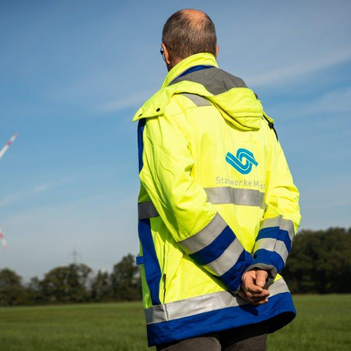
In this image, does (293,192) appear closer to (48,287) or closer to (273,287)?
(273,287)

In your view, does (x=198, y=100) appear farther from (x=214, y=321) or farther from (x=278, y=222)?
(x=214, y=321)

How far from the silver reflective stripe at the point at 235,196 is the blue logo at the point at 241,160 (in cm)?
11

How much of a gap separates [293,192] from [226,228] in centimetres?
76

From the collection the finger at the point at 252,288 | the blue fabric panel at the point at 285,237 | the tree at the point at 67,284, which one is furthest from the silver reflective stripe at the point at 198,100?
the tree at the point at 67,284

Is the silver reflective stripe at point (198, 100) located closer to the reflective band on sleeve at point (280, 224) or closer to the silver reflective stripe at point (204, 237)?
the silver reflective stripe at point (204, 237)

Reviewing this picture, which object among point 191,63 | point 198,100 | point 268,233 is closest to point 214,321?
point 268,233

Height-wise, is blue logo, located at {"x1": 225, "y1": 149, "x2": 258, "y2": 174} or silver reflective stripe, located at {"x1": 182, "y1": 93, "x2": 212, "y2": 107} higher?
silver reflective stripe, located at {"x1": 182, "y1": 93, "x2": 212, "y2": 107}

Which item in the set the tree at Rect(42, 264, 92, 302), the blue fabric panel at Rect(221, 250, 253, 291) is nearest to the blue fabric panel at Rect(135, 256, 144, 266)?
the blue fabric panel at Rect(221, 250, 253, 291)

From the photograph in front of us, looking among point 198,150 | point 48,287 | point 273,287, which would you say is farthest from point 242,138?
point 48,287

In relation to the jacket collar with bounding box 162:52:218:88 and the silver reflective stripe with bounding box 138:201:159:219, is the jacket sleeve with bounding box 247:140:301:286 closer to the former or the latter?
the silver reflective stripe with bounding box 138:201:159:219

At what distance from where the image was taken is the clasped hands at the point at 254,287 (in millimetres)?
2682

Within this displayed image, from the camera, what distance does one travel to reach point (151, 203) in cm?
286

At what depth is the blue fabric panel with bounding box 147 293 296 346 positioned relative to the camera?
8.50 ft

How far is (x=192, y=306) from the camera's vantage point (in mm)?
2639
